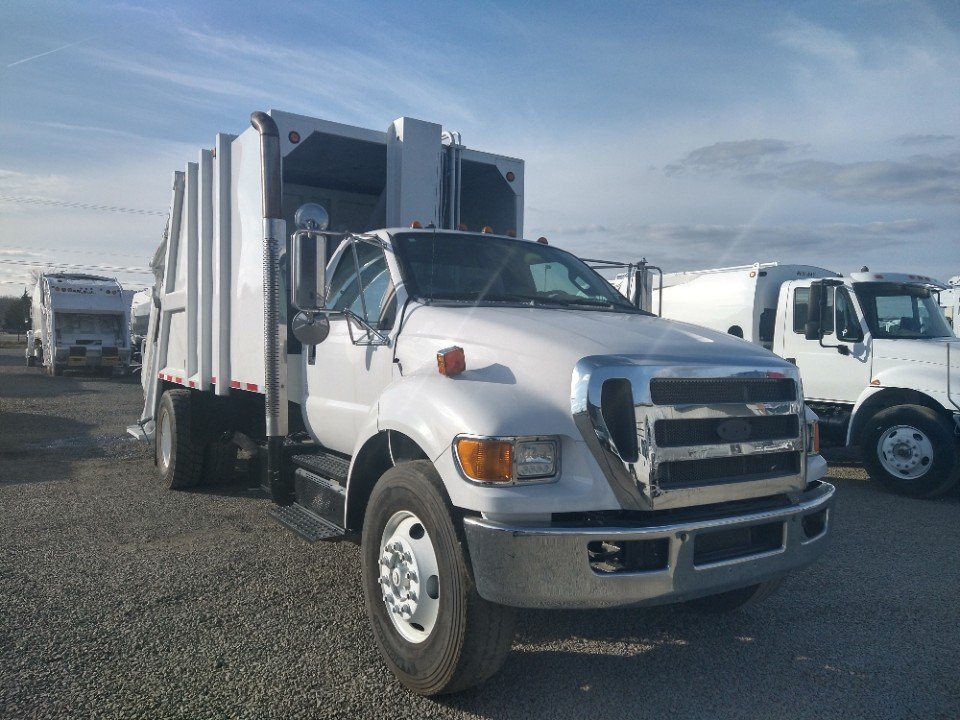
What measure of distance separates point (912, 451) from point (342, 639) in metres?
6.75

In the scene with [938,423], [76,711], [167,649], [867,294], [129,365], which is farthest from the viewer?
[129,365]

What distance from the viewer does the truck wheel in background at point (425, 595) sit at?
3.18 m

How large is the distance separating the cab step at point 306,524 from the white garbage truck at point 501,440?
0.06ft

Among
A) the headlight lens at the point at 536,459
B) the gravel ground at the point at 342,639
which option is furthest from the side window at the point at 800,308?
the headlight lens at the point at 536,459

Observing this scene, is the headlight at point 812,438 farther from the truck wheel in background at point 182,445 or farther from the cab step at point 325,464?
the truck wheel in background at point 182,445

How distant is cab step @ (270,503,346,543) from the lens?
4383 mm

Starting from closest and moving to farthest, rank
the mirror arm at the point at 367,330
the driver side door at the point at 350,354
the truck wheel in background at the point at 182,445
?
the mirror arm at the point at 367,330, the driver side door at the point at 350,354, the truck wheel in background at the point at 182,445

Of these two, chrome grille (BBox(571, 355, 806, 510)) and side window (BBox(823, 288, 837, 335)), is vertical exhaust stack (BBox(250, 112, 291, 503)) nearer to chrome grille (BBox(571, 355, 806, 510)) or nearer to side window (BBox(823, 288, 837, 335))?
chrome grille (BBox(571, 355, 806, 510))

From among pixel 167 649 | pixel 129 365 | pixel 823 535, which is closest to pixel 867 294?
pixel 823 535

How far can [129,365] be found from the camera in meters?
27.0

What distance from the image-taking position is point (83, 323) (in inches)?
1026

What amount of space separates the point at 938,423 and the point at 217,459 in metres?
7.33

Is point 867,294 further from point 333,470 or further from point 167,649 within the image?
point 167,649

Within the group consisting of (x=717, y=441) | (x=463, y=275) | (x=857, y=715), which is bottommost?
(x=857, y=715)
